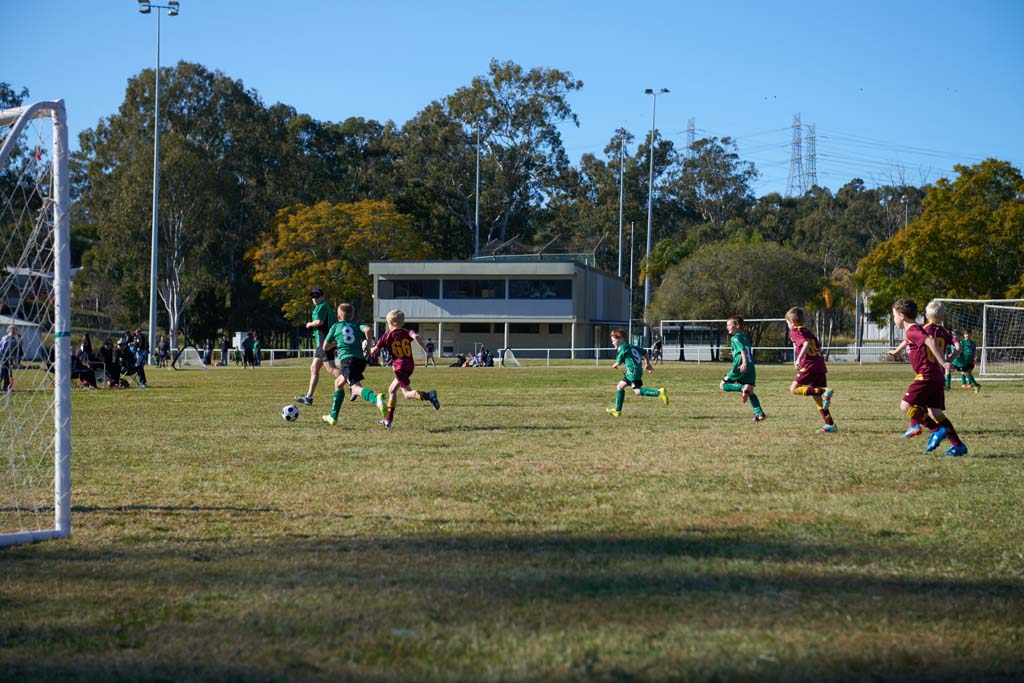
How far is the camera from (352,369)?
13.8m

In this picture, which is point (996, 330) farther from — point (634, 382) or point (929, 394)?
point (929, 394)

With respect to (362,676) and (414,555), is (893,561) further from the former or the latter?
(362,676)

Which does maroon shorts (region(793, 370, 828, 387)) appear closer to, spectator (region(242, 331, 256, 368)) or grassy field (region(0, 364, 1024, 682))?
grassy field (region(0, 364, 1024, 682))

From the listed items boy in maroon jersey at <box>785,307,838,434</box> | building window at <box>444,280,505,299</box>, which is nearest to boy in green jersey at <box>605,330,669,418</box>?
boy in maroon jersey at <box>785,307,838,434</box>

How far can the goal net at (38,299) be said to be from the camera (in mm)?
6375

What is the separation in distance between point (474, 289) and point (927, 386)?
51579 mm

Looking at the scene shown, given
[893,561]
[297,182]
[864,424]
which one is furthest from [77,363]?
[297,182]

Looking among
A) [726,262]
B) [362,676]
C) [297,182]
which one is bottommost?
[362,676]

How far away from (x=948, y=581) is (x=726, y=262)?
54744mm

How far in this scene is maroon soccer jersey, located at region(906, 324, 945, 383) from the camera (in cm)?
1042

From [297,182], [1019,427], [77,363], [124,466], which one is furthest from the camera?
[297,182]

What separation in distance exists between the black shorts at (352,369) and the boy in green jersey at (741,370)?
541 centimetres

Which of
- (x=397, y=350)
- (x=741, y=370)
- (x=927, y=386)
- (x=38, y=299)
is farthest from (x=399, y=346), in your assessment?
(x=927, y=386)

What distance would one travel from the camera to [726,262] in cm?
5847
